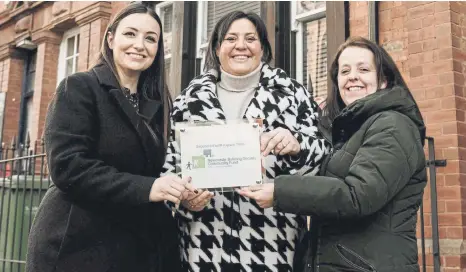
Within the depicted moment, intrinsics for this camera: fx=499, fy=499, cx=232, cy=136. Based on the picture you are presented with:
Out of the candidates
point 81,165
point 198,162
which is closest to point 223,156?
point 198,162

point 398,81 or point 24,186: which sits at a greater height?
point 398,81

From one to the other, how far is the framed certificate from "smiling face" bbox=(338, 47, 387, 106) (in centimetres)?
49

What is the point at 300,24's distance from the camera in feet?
19.6

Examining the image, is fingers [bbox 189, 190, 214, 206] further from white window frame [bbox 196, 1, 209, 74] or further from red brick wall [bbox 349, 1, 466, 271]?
white window frame [bbox 196, 1, 209, 74]

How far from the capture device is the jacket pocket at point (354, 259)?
1812mm

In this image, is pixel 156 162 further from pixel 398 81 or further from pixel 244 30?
pixel 398 81

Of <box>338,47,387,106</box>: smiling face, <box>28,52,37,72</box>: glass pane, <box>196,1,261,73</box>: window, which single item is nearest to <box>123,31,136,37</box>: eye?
<box>338,47,387,106</box>: smiling face

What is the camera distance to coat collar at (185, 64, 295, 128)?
2326mm

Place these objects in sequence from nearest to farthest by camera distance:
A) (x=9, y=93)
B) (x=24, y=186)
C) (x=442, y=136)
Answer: (x=442, y=136) → (x=24, y=186) → (x=9, y=93)

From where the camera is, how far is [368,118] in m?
1.97

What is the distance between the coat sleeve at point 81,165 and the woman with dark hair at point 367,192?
0.48 meters

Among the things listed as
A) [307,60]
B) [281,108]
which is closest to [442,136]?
[307,60]

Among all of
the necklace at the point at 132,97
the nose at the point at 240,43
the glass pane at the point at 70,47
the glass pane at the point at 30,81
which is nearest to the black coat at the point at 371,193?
the nose at the point at 240,43

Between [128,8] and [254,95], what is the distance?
72cm
